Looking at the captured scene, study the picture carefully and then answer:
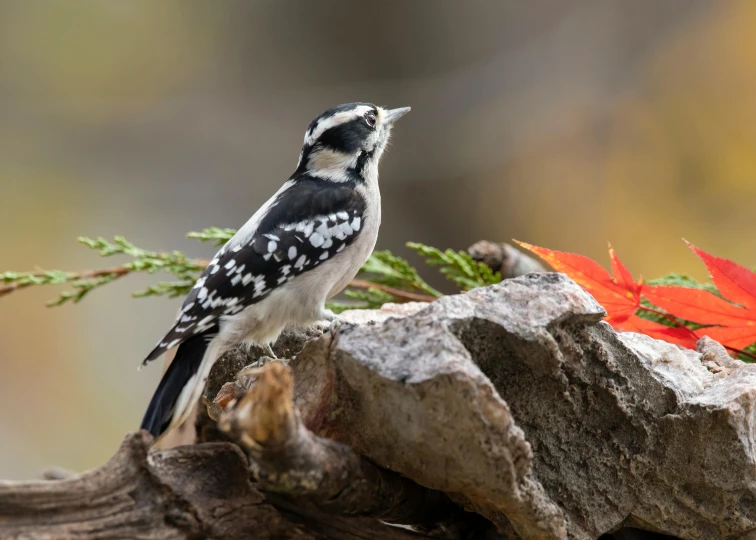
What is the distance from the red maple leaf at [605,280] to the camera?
1514 mm

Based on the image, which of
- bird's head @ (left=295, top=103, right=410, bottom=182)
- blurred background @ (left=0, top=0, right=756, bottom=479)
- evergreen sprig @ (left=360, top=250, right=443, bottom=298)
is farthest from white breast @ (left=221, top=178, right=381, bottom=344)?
blurred background @ (left=0, top=0, right=756, bottom=479)

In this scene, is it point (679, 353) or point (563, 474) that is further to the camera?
point (679, 353)

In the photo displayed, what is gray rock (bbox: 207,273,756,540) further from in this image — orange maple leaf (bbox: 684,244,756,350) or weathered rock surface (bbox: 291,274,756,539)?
orange maple leaf (bbox: 684,244,756,350)

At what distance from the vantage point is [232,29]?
5.09 metres

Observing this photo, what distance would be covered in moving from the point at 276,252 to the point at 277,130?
365 cm

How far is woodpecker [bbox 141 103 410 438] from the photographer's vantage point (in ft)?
4.68

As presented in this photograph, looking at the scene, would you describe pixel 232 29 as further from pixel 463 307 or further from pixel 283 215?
pixel 463 307

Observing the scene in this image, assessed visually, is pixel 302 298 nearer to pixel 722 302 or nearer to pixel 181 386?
pixel 181 386

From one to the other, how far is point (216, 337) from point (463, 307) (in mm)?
627

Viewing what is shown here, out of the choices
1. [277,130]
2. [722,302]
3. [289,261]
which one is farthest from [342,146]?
[277,130]

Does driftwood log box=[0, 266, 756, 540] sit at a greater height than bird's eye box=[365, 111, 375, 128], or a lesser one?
lesser

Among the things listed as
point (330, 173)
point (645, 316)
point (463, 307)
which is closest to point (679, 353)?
point (463, 307)

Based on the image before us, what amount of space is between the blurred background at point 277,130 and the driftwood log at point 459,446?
10.5 ft

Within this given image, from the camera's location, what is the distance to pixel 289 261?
1.65m
